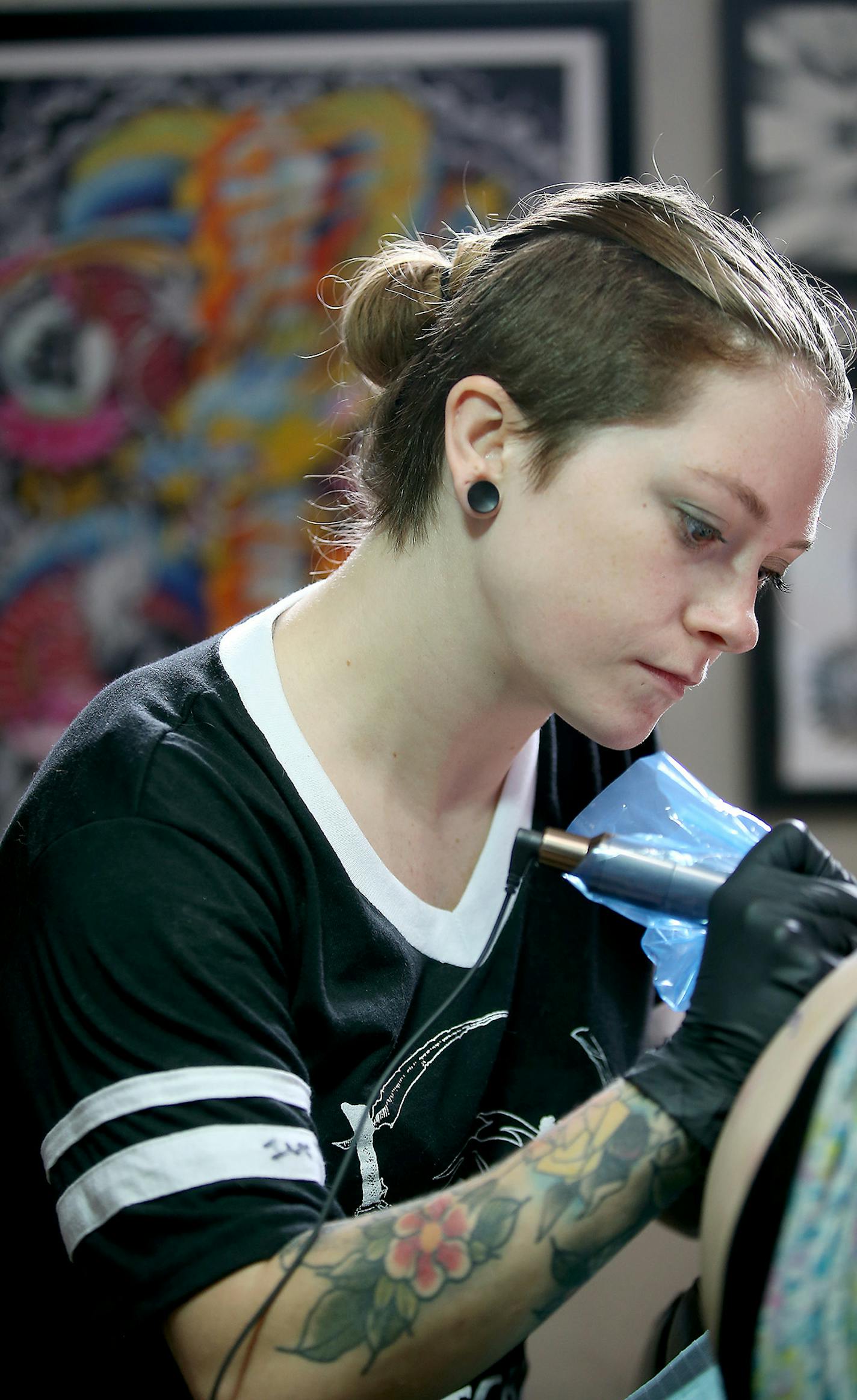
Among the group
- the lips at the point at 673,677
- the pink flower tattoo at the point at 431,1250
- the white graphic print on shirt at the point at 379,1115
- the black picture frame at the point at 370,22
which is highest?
the black picture frame at the point at 370,22

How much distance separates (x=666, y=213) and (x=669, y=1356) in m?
0.80

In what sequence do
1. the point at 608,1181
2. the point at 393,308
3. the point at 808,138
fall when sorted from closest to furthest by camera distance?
the point at 608,1181 < the point at 393,308 < the point at 808,138

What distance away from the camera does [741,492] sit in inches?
31.3

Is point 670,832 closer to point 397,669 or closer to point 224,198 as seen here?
point 397,669

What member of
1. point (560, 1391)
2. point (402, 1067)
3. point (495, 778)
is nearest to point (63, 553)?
point (495, 778)

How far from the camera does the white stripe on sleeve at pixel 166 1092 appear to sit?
0.71 metres

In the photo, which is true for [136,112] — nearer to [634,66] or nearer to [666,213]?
[634,66]

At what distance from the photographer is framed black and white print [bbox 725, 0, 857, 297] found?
5.65 ft

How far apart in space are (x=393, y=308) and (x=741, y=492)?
361 mm

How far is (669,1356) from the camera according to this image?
34.8 inches

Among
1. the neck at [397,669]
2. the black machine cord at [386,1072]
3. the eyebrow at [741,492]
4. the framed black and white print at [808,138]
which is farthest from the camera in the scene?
the framed black and white print at [808,138]

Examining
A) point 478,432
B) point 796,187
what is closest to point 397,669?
point 478,432

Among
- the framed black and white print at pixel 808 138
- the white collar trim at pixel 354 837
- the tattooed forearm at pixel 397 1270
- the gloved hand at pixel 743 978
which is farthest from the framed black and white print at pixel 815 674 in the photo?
the tattooed forearm at pixel 397 1270

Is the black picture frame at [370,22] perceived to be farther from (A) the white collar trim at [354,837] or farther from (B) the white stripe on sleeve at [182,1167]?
(B) the white stripe on sleeve at [182,1167]
